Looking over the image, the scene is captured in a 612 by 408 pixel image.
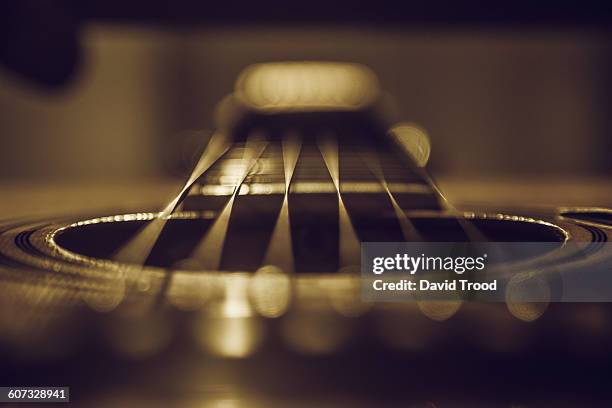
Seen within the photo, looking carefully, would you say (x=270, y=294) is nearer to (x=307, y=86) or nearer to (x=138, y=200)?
(x=138, y=200)

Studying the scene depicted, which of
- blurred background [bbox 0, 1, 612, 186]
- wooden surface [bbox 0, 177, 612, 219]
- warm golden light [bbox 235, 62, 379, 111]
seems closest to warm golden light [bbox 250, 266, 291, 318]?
wooden surface [bbox 0, 177, 612, 219]

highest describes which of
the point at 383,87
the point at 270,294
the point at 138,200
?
the point at 383,87

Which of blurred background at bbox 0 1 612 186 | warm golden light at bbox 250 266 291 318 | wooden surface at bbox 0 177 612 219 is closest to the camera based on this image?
warm golden light at bbox 250 266 291 318

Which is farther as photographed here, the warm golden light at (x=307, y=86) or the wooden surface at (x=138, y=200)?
the warm golden light at (x=307, y=86)

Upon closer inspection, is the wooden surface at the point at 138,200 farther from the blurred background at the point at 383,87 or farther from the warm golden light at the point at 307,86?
the blurred background at the point at 383,87

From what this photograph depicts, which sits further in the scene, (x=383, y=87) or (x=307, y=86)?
(x=383, y=87)

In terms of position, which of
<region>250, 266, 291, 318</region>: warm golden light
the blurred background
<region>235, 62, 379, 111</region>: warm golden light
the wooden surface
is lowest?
<region>250, 266, 291, 318</region>: warm golden light

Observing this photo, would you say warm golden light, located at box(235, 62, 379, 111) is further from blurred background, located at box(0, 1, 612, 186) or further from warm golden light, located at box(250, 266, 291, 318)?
warm golden light, located at box(250, 266, 291, 318)

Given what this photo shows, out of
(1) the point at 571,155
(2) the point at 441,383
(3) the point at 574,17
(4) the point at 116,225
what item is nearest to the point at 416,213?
(4) the point at 116,225

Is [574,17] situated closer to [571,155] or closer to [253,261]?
[253,261]

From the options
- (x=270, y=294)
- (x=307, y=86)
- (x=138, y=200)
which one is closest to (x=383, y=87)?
(x=307, y=86)

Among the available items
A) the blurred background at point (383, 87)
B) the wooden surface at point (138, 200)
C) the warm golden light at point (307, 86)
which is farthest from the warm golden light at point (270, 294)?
the blurred background at point (383, 87)
